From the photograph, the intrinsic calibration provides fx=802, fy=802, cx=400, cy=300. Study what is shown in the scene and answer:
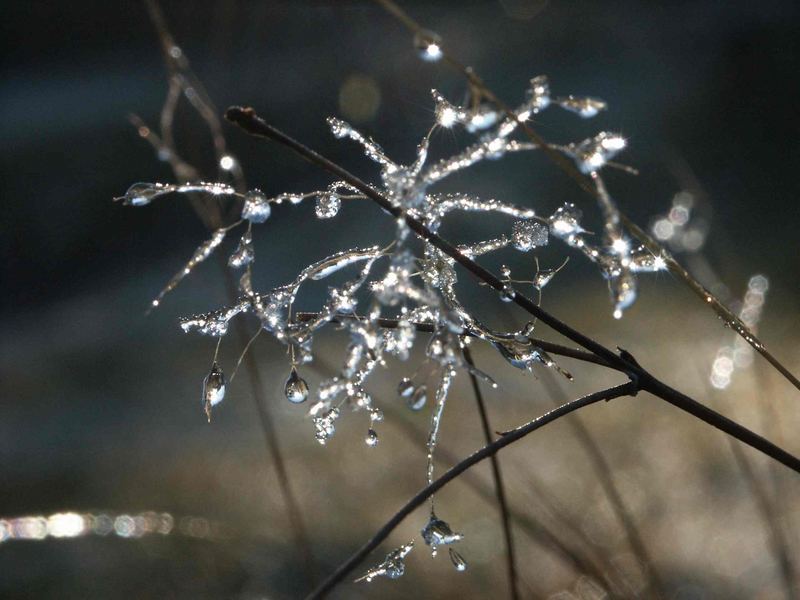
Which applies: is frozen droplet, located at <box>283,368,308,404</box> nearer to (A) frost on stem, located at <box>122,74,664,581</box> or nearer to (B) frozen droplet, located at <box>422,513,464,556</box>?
(A) frost on stem, located at <box>122,74,664,581</box>

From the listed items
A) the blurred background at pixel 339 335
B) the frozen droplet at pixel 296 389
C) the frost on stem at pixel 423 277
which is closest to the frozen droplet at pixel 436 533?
the frost on stem at pixel 423 277

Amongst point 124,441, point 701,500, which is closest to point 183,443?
point 124,441

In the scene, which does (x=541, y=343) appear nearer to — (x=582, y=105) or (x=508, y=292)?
(x=508, y=292)

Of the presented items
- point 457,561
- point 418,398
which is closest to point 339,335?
point 457,561

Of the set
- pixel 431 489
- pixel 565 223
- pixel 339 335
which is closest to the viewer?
pixel 431 489

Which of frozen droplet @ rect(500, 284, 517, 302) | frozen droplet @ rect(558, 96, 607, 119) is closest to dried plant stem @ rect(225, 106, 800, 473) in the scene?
frozen droplet @ rect(500, 284, 517, 302)

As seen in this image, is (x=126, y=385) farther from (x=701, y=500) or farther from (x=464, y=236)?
(x=701, y=500)

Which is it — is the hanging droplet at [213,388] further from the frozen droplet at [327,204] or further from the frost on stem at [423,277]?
the frozen droplet at [327,204]
